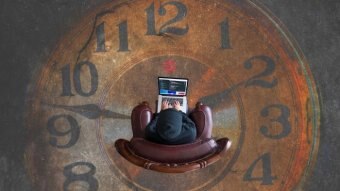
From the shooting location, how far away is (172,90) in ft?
13.8

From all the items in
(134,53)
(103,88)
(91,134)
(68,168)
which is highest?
(134,53)

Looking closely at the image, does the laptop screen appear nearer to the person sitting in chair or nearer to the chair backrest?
the chair backrest

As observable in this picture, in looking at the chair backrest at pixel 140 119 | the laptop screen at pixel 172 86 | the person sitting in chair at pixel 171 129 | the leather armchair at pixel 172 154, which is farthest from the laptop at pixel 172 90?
the leather armchair at pixel 172 154

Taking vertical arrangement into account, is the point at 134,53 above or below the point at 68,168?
above

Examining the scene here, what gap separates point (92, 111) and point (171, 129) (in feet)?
4.74

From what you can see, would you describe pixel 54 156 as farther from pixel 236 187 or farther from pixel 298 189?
pixel 298 189

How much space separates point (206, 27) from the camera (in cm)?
447

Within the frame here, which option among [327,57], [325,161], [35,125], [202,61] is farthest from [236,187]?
[35,125]

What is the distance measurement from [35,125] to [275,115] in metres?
2.39

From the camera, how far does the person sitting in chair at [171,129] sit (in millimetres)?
3145

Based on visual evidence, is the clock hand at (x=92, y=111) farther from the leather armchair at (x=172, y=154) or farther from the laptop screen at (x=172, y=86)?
the leather armchair at (x=172, y=154)

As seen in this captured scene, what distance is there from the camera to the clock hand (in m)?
4.34

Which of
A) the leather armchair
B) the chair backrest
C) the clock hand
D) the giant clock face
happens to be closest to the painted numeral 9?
the giant clock face

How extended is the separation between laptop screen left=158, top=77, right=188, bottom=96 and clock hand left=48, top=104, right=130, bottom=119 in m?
0.51
